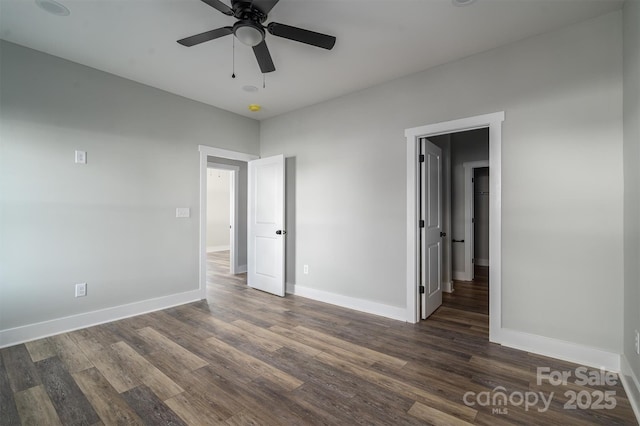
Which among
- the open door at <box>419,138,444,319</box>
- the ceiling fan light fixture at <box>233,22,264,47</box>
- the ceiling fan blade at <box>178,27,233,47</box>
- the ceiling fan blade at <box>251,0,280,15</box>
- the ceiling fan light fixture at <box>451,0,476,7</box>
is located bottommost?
the open door at <box>419,138,444,319</box>

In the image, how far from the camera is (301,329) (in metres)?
3.07

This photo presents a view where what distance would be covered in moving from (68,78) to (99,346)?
2753 mm

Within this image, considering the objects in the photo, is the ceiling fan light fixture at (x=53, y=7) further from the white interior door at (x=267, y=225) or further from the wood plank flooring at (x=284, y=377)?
the wood plank flooring at (x=284, y=377)

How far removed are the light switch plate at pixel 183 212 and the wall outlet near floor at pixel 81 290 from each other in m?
1.26

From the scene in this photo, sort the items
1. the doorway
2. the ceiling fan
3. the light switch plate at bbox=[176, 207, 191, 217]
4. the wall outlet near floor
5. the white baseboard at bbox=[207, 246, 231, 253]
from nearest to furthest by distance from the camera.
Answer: the ceiling fan, the wall outlet near floor, the light switch plate at bbox=[176, 207, 191, 217], the white baseboard at bbox=[207, 246, 231, 253], the doorway

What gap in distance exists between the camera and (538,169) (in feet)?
8.28

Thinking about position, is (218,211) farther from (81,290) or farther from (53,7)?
(53,7)

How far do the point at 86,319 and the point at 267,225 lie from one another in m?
2.41

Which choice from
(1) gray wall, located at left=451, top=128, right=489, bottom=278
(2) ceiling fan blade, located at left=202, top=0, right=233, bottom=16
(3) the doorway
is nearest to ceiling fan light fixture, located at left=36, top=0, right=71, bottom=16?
(2) ceiling fan blade, located at left=202, top=0, right=233, bottom=16

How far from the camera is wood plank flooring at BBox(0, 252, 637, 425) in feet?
5.79

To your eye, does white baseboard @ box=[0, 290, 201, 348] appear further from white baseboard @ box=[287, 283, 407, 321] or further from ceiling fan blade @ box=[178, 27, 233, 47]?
ceiling fan blade @ box=[178, 27, 233, 47]

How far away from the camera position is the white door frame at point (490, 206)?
2697 mm

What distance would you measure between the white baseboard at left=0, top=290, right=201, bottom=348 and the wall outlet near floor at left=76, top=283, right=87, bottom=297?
0.21 meters

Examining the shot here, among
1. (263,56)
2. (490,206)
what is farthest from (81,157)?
(490,206)
